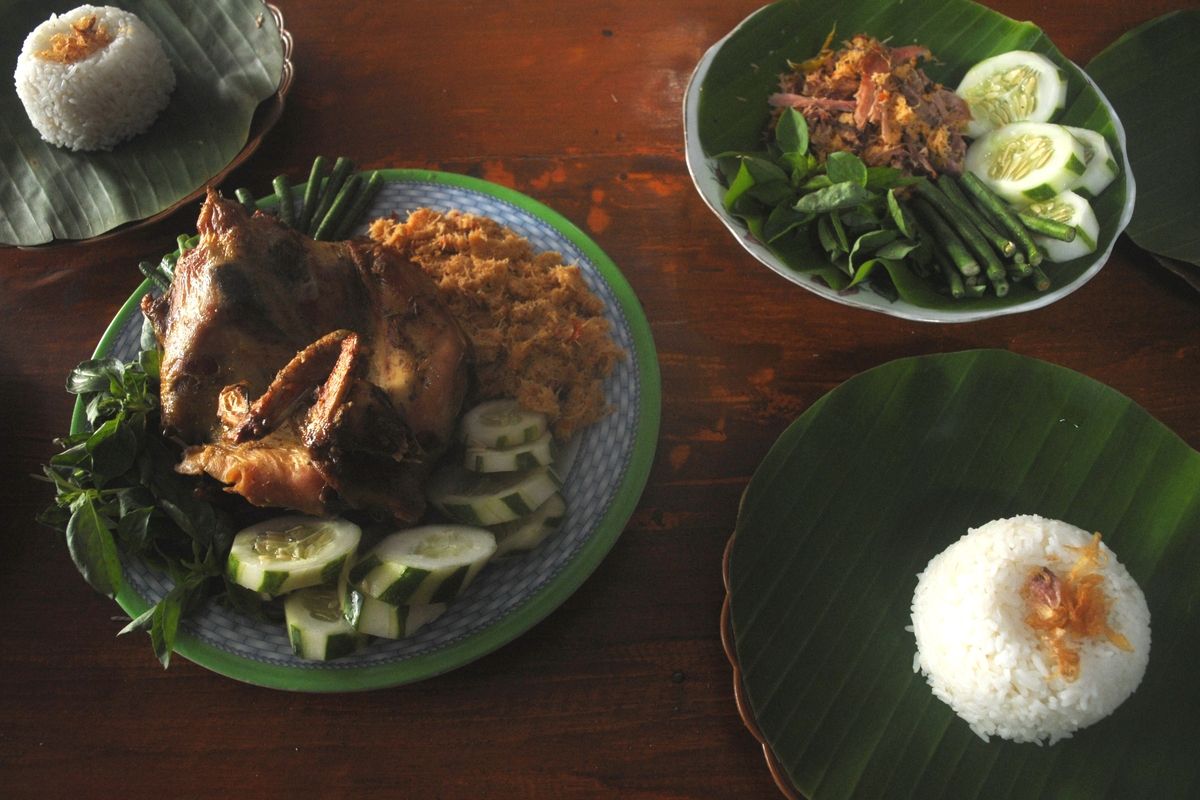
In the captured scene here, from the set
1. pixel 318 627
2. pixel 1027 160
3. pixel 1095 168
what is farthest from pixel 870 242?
pixel 318 627

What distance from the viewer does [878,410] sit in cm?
195

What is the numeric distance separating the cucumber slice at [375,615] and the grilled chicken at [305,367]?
189mm

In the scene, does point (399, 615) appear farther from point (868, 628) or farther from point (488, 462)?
point (868, 628)

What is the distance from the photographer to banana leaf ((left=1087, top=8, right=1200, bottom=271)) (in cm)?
232

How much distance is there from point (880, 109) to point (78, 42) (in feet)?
7.96

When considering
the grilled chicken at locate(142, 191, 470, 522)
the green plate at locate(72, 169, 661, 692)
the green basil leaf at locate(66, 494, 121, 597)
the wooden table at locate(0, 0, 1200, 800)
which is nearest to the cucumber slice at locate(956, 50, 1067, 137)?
the wooden table at locate(0, 0, 1200, 800)

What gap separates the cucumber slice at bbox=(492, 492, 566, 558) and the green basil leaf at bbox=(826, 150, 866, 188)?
1.18m

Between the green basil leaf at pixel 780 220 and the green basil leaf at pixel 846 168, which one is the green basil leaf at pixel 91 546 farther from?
the green basil leaf at pixel 846 168

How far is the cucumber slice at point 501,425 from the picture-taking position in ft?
6.01

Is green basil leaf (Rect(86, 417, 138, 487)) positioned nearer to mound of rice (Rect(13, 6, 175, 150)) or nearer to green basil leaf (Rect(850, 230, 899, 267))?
mound of rice (Rect(13, 6, 175, 150))

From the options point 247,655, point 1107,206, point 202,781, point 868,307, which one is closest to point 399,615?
point 247,655

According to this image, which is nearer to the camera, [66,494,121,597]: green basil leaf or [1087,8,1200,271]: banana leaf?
[66,494,121,597]: green basil leaf

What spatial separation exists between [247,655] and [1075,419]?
200cm

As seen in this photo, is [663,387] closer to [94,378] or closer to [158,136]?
[94,378]
